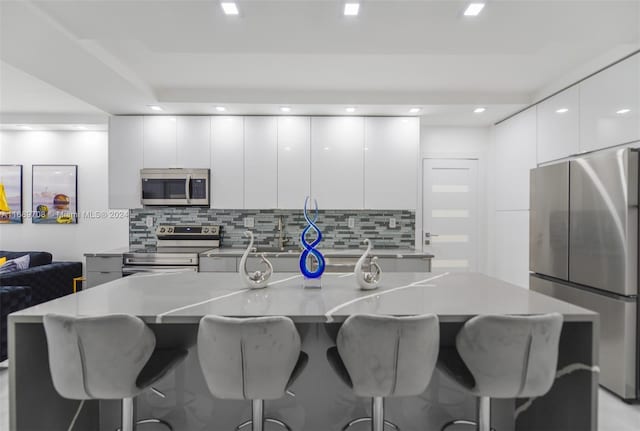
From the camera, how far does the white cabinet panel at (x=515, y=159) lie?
385 cm

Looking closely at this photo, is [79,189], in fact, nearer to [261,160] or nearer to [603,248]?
[261,160]

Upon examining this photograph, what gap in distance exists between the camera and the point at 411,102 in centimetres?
376

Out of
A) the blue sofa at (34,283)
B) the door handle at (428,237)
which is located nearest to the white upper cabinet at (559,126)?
the door handle at (428,237)

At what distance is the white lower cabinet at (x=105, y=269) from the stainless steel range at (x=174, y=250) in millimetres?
70

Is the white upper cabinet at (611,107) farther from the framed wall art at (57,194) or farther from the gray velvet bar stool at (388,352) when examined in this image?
the framed wall art at (57,194)

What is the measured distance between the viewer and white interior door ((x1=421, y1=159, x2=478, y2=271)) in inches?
189

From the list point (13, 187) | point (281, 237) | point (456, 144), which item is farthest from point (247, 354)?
point (13, 187)

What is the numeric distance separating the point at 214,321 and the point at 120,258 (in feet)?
9.95

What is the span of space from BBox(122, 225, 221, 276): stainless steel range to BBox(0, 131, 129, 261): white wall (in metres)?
1.17

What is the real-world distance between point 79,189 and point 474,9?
5344 millimetres

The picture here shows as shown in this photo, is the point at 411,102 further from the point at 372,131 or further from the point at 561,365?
the point at 561,365

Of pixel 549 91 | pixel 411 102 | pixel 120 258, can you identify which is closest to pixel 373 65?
pixel 411 102

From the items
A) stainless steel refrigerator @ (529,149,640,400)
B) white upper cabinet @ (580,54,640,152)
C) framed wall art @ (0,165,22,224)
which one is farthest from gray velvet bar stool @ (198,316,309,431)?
framed wall art @ (0,165,22,224)

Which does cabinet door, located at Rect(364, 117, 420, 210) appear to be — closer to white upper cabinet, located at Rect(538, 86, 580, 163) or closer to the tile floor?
white upper cabinet, located at Rect(538, 86, 580, 163)
